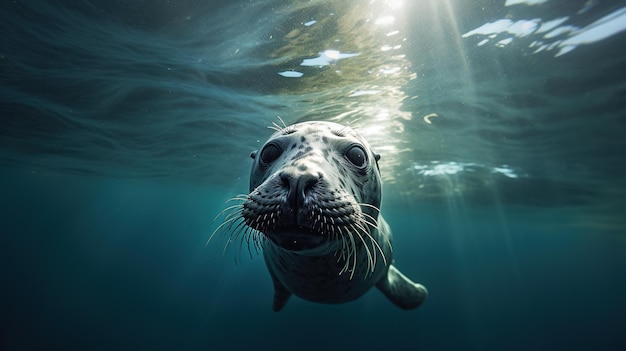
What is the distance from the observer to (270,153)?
2.51 m

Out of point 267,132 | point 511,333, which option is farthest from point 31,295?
point 511,333

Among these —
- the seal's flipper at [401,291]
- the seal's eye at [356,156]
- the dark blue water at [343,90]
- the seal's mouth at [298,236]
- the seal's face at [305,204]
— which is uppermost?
the dark blue water at [343,90]

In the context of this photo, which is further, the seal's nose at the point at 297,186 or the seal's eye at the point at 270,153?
the seal's eye at the point at 270,153

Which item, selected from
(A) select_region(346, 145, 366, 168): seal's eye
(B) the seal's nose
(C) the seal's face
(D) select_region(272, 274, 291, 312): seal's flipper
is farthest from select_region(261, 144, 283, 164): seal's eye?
(D) select_region(272, 274, 291, 312): seal's flipper

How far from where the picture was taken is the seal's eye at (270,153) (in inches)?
98.0

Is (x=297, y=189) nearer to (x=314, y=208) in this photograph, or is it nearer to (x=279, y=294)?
(x=314, y=208)

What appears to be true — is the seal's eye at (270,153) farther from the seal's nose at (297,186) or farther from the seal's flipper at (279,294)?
the seal's flipper at (279,294)

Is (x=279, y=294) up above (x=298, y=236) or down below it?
below

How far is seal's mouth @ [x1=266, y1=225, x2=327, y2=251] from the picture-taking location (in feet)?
5.49

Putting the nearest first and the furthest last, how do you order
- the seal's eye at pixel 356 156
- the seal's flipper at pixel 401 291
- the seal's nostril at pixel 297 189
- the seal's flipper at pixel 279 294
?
the seal's nostril at pixel 297 189, the seal's eye at pixel 356 156, the seal's flipper at pixel 279 294, the seal's flipper at pixel 401 291

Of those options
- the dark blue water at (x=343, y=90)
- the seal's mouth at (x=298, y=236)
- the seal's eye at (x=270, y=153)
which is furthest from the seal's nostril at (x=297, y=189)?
the dark blue water at (x=343, y=90)

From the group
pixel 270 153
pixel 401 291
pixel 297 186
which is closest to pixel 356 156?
pixel 270 153

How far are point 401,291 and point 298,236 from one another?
4072mm

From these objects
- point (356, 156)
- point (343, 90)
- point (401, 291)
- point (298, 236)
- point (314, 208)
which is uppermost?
point (343, 90)
